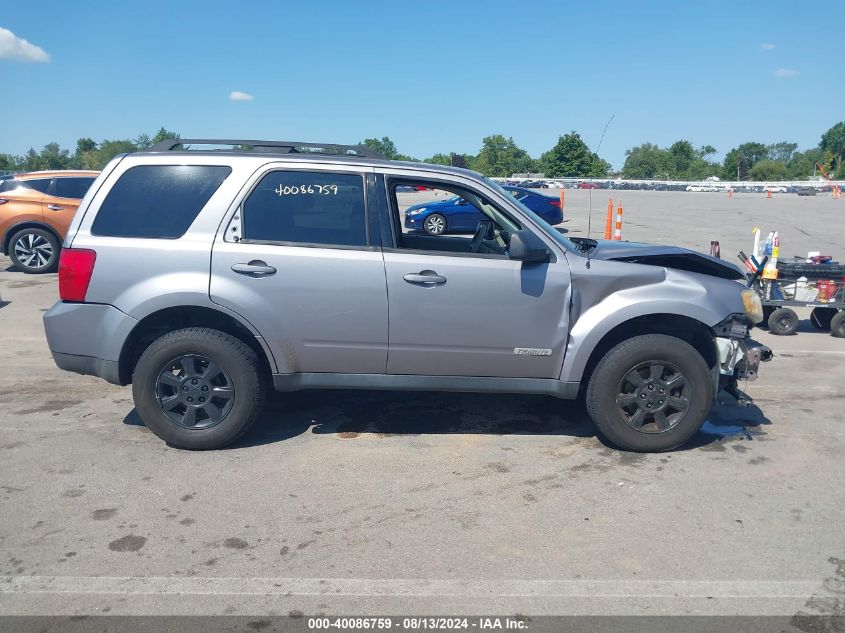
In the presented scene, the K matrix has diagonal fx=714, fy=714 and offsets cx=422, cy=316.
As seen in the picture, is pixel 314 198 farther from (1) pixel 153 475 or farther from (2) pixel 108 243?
(1) pixel 153 475

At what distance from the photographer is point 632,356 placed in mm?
4727

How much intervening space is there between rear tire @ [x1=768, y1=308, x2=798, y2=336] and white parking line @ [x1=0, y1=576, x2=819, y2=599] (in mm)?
5824

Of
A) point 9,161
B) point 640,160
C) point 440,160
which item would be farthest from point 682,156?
point 9,161

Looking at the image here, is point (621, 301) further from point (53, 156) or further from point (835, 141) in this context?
point (835, 141)

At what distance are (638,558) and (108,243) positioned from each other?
3.72 meters

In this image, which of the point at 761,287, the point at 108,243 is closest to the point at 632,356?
the point at 108,243

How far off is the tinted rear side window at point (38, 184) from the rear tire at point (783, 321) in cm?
1148

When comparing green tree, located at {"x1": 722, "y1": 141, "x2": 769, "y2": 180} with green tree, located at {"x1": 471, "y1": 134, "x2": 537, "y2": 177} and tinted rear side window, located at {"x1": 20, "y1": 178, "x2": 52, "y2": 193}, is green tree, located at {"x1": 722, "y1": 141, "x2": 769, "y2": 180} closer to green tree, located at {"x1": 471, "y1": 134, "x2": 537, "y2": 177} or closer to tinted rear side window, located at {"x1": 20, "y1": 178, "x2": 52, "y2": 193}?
green tree, located at {"x1": 471, "y1": 134, "x2": 537, "y2": 177}

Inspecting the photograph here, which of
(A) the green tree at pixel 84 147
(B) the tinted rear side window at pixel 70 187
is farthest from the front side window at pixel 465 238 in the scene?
(A) the green tree at pixel 84 147

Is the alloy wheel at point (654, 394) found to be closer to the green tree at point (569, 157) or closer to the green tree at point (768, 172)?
the green tree at point (569, 157)

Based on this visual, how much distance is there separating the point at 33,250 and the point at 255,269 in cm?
935

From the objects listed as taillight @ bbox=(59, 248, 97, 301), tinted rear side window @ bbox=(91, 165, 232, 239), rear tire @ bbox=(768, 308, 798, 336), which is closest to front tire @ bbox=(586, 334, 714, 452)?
tinted rear side window @ bbox=(91, 165, 232, 239)

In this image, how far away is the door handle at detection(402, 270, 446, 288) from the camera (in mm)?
4664

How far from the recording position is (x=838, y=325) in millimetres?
8523
